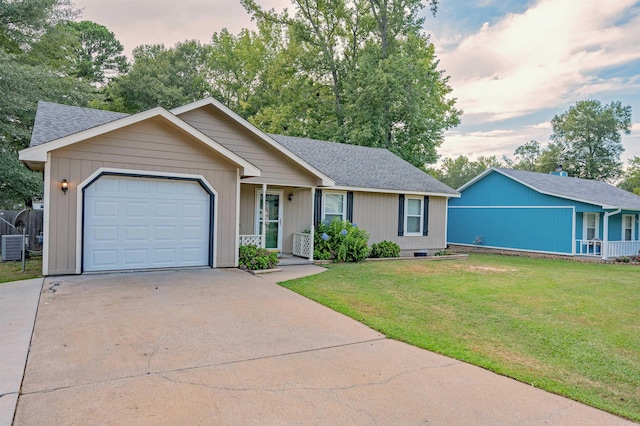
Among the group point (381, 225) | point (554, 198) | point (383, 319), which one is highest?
point (554, 198)

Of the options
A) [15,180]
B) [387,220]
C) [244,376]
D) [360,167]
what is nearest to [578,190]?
[387,220]

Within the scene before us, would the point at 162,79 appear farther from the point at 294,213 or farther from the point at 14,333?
the point at 14,333

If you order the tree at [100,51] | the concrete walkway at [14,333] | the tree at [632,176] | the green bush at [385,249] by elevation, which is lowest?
the concrete walkway at [14,333]

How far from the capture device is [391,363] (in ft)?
13.3

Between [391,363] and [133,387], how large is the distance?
2452mm

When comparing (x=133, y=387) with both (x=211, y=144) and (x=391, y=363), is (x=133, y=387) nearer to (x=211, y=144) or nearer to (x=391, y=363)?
(x=391, y=363)

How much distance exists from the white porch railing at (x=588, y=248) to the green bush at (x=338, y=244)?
34.4ft

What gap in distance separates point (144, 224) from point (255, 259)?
2645 mm

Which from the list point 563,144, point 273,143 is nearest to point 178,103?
point 273,143

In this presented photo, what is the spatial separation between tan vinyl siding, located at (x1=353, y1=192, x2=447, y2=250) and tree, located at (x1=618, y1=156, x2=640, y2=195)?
35.2 m

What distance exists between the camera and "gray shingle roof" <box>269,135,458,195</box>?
45.2 feet

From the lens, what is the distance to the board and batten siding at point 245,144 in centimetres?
1085

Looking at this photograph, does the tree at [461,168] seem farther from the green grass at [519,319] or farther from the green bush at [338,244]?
the green grass at [519,319]

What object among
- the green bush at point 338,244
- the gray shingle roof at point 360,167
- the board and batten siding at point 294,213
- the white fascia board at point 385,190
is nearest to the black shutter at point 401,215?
the white fascia board at point 385,190
